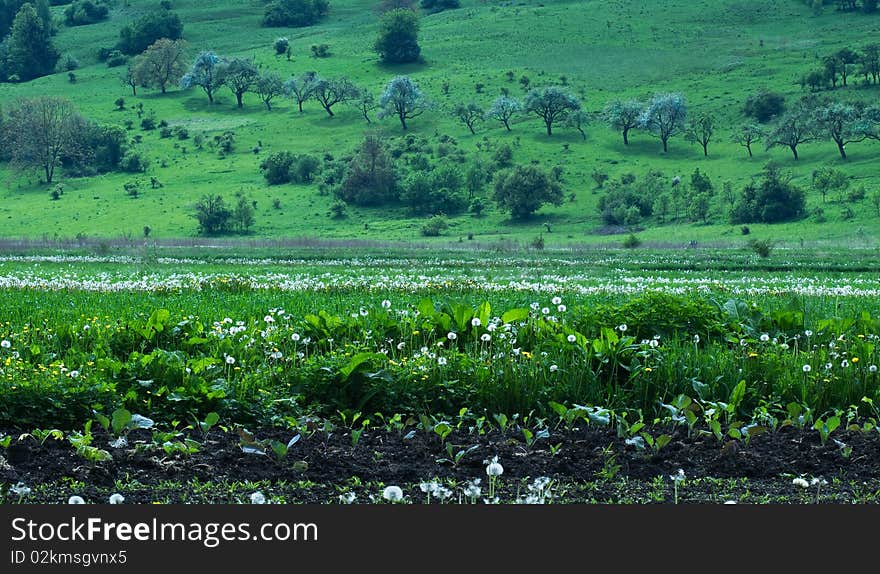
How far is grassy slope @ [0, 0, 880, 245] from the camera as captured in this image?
104062 mm

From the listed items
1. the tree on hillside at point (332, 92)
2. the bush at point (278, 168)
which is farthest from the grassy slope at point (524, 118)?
the tree on hillside at point (332, 92)

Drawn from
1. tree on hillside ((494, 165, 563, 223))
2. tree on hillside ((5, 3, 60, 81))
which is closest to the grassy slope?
tree on hillside ((494, 165, 563, 223))

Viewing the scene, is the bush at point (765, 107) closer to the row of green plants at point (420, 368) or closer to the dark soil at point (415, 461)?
the row of green plants at point (420, 368)

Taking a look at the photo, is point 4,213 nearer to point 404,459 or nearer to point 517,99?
point 517,99

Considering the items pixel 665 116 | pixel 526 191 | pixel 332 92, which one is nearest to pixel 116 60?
pixel 332 92

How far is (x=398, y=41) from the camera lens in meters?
175

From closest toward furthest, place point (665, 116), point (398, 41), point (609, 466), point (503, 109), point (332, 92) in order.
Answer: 1. point (609, 466)
2. point (665, 116)
3. point (503, 109)
4. point (332, 92)
5. point (398, 41)

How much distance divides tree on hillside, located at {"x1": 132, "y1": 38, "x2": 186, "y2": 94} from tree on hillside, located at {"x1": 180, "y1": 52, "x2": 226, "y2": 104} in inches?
174

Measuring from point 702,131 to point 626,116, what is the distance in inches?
404

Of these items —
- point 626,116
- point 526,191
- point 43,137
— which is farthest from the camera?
point 43,137

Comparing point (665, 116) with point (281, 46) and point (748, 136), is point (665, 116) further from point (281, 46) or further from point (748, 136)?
point (281, 46)

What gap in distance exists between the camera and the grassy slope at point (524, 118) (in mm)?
104062

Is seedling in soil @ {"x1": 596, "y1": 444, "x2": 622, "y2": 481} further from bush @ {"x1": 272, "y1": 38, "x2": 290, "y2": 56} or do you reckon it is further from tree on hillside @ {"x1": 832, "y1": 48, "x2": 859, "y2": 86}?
bush @ {"x1": 272, "y1": 38, "x2": 290, "y2": 56}

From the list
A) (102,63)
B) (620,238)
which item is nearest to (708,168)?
(620,238)
